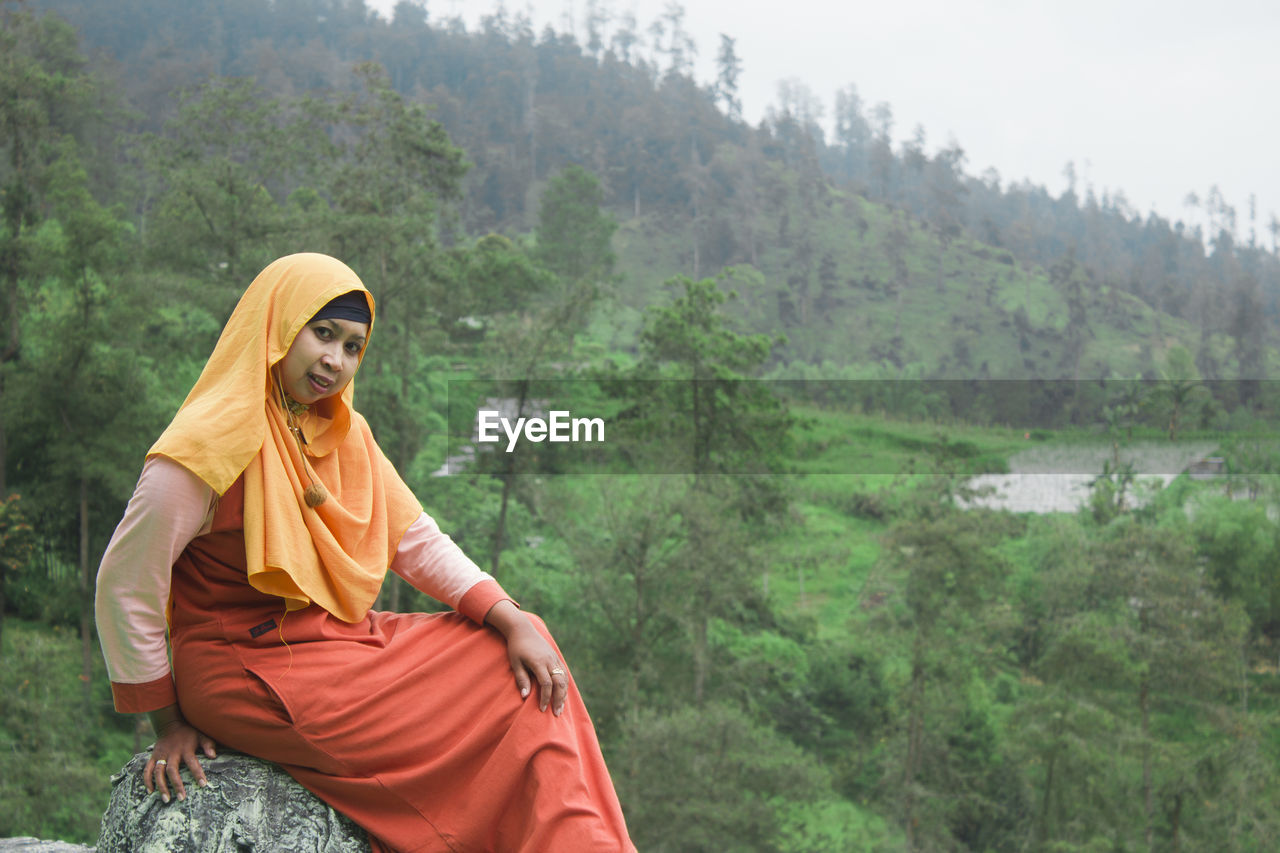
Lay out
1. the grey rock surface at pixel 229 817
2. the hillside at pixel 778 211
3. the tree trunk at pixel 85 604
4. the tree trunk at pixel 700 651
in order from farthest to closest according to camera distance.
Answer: the hillside at pixel 778 211 → the tree trunk at pixel 700 651 → the tree trunk at pixel 85 604 → the grey rock surface at pixel 229 817

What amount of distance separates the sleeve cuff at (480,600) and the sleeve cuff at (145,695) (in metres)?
0.49

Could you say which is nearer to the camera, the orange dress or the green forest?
the orange dress

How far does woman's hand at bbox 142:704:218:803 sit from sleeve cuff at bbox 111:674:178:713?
0.03 meters

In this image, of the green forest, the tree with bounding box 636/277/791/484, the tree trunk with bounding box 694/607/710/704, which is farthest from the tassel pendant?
the tree with bounding box 636/277/791/484

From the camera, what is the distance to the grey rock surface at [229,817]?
1597 millimetres

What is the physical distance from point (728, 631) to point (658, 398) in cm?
448

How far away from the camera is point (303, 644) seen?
1658 millimetres

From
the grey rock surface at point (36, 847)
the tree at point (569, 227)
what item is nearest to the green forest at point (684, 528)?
the tree at point (569, 227)

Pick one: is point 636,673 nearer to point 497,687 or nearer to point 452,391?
point 452,391

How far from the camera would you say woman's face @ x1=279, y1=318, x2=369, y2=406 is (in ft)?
5.28

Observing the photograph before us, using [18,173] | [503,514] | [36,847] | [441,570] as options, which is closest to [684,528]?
[503,514]

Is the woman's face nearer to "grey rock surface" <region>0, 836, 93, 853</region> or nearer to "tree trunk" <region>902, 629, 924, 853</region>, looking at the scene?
"grey rock surface" <region>0, 836, 93, 853</region>

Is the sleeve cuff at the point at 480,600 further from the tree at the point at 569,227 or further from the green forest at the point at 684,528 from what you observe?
the tree at the point at 569,227

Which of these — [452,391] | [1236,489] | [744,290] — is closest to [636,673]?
[452,391]
